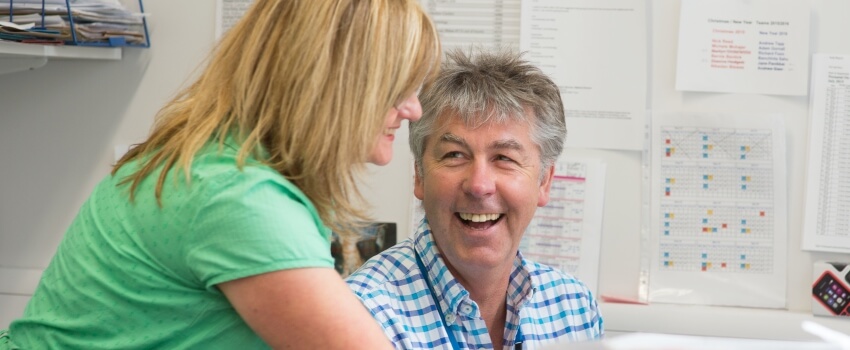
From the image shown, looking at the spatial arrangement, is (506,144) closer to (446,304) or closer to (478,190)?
(478,190)

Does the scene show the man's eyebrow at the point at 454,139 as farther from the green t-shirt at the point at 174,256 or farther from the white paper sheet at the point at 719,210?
the white paper sheet at the point at 719,210

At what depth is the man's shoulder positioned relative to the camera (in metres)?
1.41

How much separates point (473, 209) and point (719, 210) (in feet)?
2.62

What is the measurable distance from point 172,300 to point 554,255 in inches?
48.8

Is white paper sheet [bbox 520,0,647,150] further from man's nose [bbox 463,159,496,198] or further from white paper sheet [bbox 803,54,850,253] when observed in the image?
man's nose [bbox 463,159,496,198]

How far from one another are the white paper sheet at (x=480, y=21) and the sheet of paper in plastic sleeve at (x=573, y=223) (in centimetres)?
30

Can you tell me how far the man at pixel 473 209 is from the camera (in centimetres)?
144

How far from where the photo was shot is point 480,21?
6.80ft

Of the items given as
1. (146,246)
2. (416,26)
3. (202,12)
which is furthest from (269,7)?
(202,12)

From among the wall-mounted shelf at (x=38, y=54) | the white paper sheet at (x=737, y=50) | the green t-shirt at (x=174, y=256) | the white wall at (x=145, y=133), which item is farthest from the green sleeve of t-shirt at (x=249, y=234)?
the white paper sheet at (x=737, y=50)

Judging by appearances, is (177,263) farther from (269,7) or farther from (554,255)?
(554,255)

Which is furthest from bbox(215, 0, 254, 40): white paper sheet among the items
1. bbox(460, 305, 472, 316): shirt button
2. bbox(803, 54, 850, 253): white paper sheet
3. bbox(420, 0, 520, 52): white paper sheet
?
bbox(803, 54, 850, 253): white paper sheet

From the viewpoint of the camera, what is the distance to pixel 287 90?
3.14 feet

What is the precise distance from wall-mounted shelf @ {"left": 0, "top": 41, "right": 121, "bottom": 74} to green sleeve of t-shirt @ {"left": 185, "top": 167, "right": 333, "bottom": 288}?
1078 millimetres
